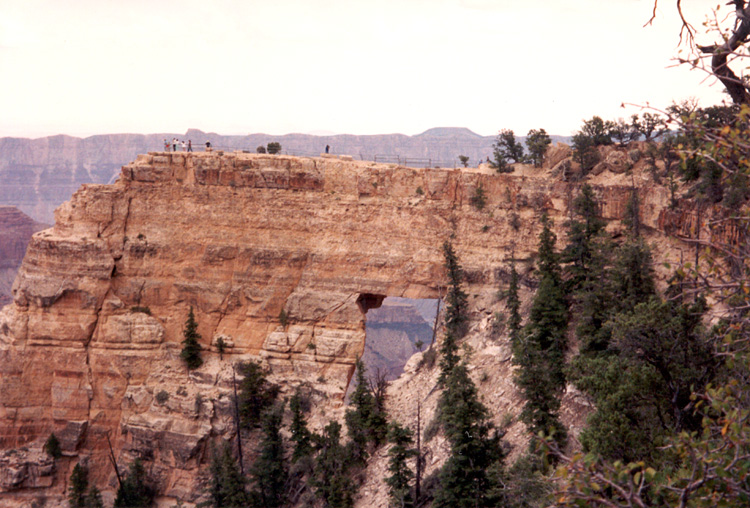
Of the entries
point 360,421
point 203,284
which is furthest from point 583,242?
point 203,284

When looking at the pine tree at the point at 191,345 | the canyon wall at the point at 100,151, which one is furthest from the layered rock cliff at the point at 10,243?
the pine tree at the point at 191,345

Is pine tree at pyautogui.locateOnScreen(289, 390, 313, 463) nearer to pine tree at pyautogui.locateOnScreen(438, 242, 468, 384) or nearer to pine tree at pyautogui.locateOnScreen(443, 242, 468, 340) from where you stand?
pine tree at pyautogui.locateOnScreen(438, 242, 468, 384)

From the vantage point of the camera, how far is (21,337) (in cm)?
3847

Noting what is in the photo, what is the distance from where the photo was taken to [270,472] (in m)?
32.4

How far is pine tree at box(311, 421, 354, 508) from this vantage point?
27.5 meters

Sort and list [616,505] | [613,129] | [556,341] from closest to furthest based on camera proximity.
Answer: [616,505] < [556,341] < [613,129]

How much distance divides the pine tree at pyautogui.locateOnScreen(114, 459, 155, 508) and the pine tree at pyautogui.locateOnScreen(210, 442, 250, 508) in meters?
6.49

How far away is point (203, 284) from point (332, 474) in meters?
15.4

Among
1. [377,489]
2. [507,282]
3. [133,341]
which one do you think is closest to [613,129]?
[507,282]

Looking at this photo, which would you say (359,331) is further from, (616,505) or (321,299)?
(616,505)

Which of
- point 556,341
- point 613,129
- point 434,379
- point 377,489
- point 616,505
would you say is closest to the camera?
point 616,505

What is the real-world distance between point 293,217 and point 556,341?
1841cm

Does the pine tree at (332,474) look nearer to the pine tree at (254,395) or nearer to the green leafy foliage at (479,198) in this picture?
the pine tree at (254,395)

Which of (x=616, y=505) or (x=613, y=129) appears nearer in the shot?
(x=616, y=505)
